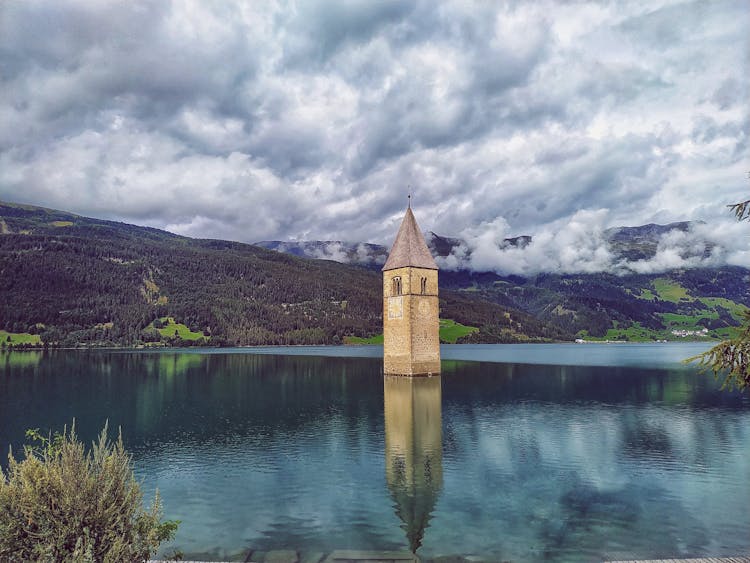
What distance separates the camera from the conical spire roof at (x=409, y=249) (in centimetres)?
6750

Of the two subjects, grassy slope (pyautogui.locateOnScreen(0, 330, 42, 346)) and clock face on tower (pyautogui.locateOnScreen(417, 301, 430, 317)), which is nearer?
clock face on tower (pyautogui.locateOnScreen(417, 301, 430, 317))

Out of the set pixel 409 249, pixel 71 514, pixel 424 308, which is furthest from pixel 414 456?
pixel 409 249

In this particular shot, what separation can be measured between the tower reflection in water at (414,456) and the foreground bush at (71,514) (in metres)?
8.58

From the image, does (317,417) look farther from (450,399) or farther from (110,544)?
(110,544)

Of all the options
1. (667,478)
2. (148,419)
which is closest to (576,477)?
(667,478)

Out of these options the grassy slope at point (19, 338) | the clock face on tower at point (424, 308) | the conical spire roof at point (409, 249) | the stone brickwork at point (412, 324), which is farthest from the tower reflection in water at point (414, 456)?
the grassy slope at point (19, 338)

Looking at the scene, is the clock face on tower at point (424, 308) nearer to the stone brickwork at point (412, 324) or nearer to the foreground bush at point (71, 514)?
the stone brickwork at point (412, 324)

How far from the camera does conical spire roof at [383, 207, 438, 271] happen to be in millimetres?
67500

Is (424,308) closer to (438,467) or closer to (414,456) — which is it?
(414,456)

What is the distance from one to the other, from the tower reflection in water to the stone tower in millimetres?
13632

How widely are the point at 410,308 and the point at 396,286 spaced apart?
477 centimetres

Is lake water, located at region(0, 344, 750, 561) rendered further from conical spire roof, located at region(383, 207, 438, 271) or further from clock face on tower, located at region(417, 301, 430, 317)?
conical spire roof, located at region(383, 207, 438, 271)

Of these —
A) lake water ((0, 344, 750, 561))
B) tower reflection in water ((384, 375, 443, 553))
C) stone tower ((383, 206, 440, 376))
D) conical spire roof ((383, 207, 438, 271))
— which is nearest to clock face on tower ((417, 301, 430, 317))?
stone tower ((383, 206, 440, 376))

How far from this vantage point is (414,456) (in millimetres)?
27234
